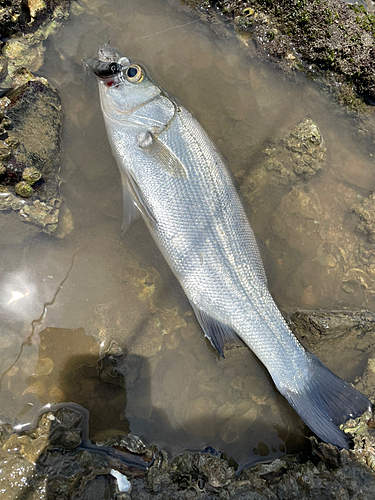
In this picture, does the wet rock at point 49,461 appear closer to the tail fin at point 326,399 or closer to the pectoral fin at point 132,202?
the tail fin at point 326,399

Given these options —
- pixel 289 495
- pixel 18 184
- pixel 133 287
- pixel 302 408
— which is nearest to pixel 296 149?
pixel 133 287

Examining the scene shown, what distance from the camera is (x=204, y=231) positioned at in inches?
110

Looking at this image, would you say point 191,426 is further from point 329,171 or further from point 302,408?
point 329,171

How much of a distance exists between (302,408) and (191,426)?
3.36 ft

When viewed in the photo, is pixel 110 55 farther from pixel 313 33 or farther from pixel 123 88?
pixel 313 33

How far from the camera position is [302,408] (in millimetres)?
2672

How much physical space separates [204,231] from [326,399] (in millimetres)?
1844

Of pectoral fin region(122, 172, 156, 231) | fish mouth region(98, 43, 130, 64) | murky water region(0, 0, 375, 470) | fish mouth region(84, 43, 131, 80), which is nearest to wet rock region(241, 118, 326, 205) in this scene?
murky water region(0, 0, 375, 470)

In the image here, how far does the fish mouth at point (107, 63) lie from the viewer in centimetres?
295

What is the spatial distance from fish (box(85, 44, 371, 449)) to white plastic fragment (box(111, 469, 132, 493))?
48.9 inches

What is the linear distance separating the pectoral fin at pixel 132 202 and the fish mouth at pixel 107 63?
0.97 meters

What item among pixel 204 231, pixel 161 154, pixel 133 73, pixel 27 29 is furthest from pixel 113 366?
pixel 27 29

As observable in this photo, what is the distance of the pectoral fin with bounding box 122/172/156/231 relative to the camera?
2.96m

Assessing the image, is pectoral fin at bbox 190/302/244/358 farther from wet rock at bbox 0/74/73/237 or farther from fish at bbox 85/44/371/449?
wet rock at bbox 0/74/73/237
